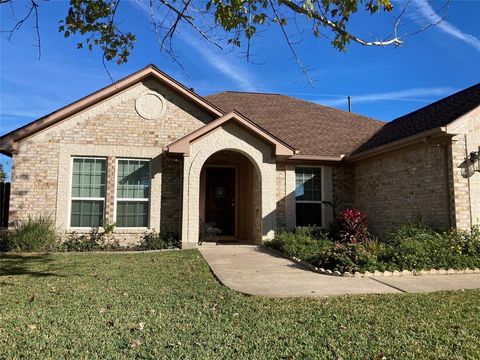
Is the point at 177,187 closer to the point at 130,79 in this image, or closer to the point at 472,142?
the point at 130,79

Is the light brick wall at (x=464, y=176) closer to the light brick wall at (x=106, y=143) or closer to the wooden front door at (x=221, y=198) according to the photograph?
the wooden front door at (x=221, y=198)

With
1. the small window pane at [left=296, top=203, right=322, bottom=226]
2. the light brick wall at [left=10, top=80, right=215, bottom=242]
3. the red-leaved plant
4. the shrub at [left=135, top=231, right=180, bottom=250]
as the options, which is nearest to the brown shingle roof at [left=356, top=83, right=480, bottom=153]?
the small window pane at [left=296, top=203, right=322, bottom=226]

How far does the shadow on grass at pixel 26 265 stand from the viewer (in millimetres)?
8342

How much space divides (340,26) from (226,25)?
5.53 feet

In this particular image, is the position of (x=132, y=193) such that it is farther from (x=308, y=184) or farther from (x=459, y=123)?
(x=459, y=123)

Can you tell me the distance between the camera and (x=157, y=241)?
12539 millimetres

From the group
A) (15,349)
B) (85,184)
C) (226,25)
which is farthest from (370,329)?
(85,184)

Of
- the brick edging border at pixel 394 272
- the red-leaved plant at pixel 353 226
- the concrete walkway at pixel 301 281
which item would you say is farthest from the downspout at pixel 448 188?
the concrete walkway at pixel 301 281

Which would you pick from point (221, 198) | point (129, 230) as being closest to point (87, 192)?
point (129, 230)

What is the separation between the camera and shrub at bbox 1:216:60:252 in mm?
11570

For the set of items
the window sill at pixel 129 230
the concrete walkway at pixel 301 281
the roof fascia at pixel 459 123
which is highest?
the roof fascia at pixel 459 123

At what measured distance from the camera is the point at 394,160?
1284 cm

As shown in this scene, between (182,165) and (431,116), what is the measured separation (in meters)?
8.20

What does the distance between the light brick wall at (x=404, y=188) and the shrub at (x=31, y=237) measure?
33.8 feet
